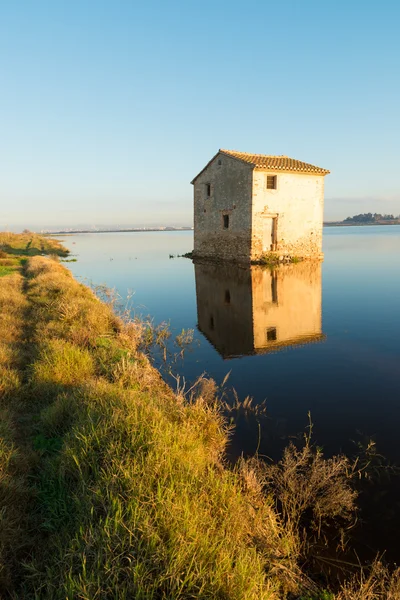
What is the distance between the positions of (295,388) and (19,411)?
4591mm

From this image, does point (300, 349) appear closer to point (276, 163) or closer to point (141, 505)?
point (141, 505)

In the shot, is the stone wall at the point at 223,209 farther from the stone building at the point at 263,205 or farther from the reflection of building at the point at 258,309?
the reflection of building at the point at 258,309

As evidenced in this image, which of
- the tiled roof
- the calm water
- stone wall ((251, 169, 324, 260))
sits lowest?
the calm water

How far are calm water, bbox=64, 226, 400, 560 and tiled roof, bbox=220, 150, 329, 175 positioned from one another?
7997 mm

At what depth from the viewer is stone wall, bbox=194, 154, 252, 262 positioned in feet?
75.0

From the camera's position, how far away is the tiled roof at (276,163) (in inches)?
877

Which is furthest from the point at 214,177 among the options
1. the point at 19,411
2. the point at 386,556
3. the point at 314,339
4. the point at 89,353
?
the point at 386,556

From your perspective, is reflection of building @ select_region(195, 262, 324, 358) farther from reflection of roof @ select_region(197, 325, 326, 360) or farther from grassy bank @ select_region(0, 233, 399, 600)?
grassy bank @ select_region(0, 233, 399, 600)

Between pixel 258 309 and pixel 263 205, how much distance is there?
12.5 m

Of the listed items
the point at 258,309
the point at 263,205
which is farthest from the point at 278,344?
the point at 263,205

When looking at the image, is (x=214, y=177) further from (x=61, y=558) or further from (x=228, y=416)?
(x=61, y=558)

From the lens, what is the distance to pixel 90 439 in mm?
3359

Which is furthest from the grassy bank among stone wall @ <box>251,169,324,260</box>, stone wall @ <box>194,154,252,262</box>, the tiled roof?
the tiled roof

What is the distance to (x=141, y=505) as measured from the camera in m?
2.54
